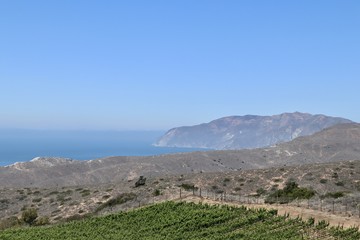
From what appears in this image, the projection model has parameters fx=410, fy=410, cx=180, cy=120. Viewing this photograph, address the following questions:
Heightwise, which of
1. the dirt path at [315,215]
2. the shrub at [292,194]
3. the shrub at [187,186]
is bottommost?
the shrub at [187,186]

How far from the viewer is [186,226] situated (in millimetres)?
44094

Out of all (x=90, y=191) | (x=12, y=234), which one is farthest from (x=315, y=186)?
(x=12, y=234)

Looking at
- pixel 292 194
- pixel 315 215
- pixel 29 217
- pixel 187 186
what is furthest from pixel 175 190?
pixel 315 215

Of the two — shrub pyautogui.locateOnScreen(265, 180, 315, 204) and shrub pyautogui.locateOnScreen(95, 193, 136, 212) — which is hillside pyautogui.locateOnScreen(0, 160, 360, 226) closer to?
shrub pyautogui.locateOnScreen(95, 193, 136, 212)

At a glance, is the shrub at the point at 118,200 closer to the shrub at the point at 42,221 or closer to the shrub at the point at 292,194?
the shrub at the point at 42,221

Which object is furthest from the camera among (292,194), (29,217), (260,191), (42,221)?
(260,191)

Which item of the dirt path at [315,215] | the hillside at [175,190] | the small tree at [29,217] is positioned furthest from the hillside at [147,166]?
the dirt path at [315,215]

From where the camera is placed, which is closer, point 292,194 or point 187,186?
point 292,194

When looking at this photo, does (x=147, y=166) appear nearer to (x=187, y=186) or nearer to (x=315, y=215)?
(x=187, y=186)

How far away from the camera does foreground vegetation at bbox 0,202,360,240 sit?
3807 centimetres

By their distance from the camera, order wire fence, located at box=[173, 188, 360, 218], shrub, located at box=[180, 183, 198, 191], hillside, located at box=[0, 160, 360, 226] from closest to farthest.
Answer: wire fence, located at box=[173, 188, 360, 218]
hillside, located at box=[0, 160, 360, 226]
shrub, located at box=[180, 183, 198, 191]

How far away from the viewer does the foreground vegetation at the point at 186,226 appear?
3807 cm

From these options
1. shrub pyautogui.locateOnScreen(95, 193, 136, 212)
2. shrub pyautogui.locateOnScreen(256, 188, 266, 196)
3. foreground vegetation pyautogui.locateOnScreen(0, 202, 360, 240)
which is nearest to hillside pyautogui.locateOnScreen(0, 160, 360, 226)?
shrub pyautogui.locateOnScreen(95, 193, 136, 212)

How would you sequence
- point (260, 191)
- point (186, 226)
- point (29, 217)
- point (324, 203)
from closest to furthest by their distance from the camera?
point (186, 226)
point (324, 203)
point (29, 217)
point (260, 191)
